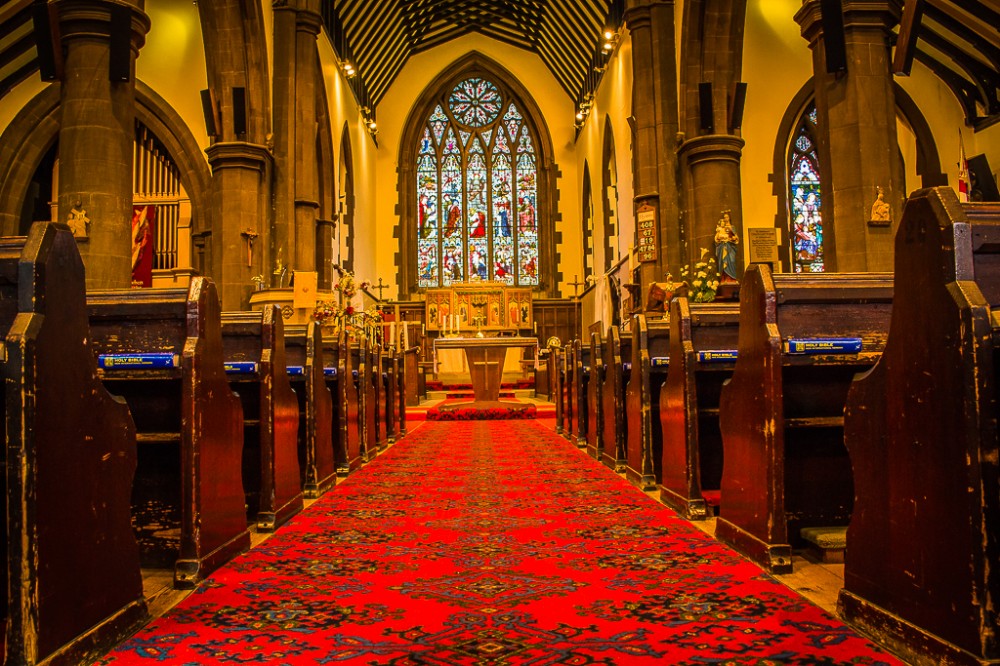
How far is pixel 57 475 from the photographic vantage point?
182 cm

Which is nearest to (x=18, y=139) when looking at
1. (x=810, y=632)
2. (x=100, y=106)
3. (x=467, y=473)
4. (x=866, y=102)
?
(x=100, y=106)

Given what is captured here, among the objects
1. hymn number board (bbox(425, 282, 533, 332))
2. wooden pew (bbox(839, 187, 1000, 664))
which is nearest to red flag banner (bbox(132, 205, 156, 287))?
hymn number board (bbox(425, 282, 533, 332))

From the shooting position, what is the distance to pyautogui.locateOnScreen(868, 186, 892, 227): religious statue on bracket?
648cm

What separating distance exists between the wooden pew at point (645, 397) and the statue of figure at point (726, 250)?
5552 mm

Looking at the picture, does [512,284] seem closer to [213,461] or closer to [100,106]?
[100,106]

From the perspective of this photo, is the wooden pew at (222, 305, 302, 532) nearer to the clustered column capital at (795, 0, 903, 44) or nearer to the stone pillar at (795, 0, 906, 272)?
the stone pillar at (795, 0, 906, 272)

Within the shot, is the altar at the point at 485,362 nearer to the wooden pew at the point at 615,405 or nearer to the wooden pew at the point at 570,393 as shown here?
the wooden pew at the point at 570,393

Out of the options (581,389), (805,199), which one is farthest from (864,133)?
(805,199)

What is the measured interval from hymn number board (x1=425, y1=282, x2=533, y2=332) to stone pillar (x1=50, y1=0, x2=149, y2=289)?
11.7m

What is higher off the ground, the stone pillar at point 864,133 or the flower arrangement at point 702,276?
the stone pillar at point 864,133

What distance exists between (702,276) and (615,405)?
4743 mm

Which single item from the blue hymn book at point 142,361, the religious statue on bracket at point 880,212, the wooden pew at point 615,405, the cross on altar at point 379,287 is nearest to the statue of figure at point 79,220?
the wooden pew at point 615,405

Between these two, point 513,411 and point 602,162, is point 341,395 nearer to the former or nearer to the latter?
point 513,411

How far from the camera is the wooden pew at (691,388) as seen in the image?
134 inches
